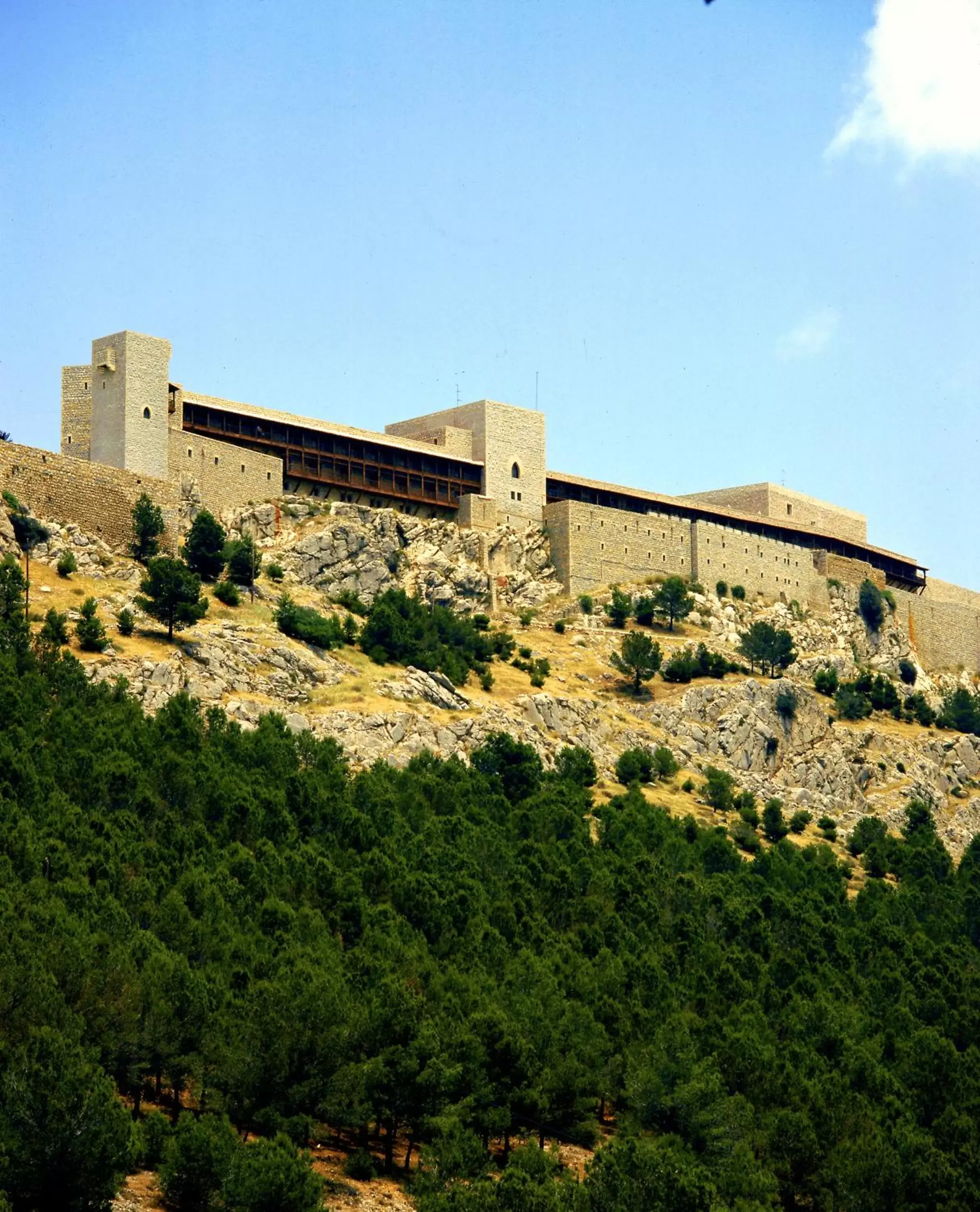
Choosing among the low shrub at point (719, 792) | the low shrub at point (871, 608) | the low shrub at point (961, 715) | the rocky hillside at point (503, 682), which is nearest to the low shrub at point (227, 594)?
the rocky hillside at point (503, 682)

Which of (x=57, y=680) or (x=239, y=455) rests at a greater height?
(x=239, y=455)

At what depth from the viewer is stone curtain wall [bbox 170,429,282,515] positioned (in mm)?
77812

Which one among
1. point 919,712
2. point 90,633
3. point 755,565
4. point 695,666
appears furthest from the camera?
point 755,565

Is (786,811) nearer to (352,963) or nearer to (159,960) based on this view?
(352,963)

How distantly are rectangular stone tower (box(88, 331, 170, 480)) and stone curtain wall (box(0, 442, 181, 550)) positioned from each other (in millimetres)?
682

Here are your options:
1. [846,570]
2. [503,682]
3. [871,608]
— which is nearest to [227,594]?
[503,682]

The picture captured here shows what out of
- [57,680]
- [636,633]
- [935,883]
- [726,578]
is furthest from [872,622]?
[57,680]

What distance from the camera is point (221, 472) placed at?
7894 centimetres

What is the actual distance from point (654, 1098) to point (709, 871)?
22.2 meters

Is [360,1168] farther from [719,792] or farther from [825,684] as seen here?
[825,684]

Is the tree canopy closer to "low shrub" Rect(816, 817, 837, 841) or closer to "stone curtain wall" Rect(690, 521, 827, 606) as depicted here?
"low shrub" Rect(816, 817, 837, 841)

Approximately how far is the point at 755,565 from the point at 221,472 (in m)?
27.4

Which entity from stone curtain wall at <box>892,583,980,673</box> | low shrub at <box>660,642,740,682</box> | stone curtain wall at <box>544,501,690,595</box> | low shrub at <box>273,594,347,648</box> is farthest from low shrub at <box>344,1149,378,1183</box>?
stone curtain wall at <box>892,583,980,673</box>

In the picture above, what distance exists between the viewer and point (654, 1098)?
45938 millimetres
